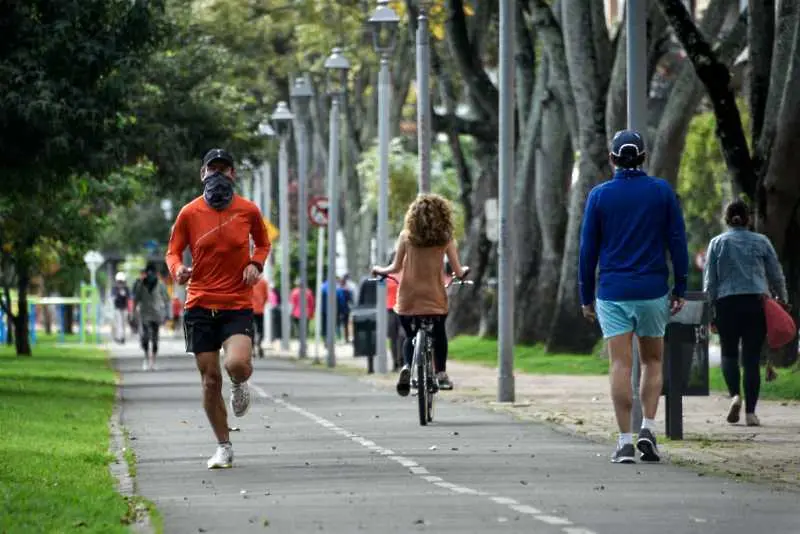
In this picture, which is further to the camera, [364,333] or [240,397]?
[364,333]

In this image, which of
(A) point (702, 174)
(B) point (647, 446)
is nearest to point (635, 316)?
(B) point (647, 446)

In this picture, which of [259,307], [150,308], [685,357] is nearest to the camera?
[685,357]

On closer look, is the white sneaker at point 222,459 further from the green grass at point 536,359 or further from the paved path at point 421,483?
the green grass at point 536,359

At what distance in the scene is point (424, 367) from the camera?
64.4 feet

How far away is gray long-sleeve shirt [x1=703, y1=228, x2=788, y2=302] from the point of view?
19.5m

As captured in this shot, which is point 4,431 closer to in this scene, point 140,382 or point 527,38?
point 140,382

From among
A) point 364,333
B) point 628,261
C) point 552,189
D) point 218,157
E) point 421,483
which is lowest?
point 421,483

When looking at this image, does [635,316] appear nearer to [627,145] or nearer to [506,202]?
[627,145]

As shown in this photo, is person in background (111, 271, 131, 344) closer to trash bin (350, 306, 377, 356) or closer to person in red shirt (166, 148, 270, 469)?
trash bin (350, 306, 377, 356)

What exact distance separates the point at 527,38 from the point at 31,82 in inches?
577

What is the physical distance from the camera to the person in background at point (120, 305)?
206 ft

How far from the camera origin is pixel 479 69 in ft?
130

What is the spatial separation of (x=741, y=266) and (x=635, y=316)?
181 inches

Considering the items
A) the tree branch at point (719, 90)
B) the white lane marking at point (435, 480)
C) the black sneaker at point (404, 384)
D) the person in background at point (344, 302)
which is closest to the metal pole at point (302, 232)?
the person in background at point (344, 302)
